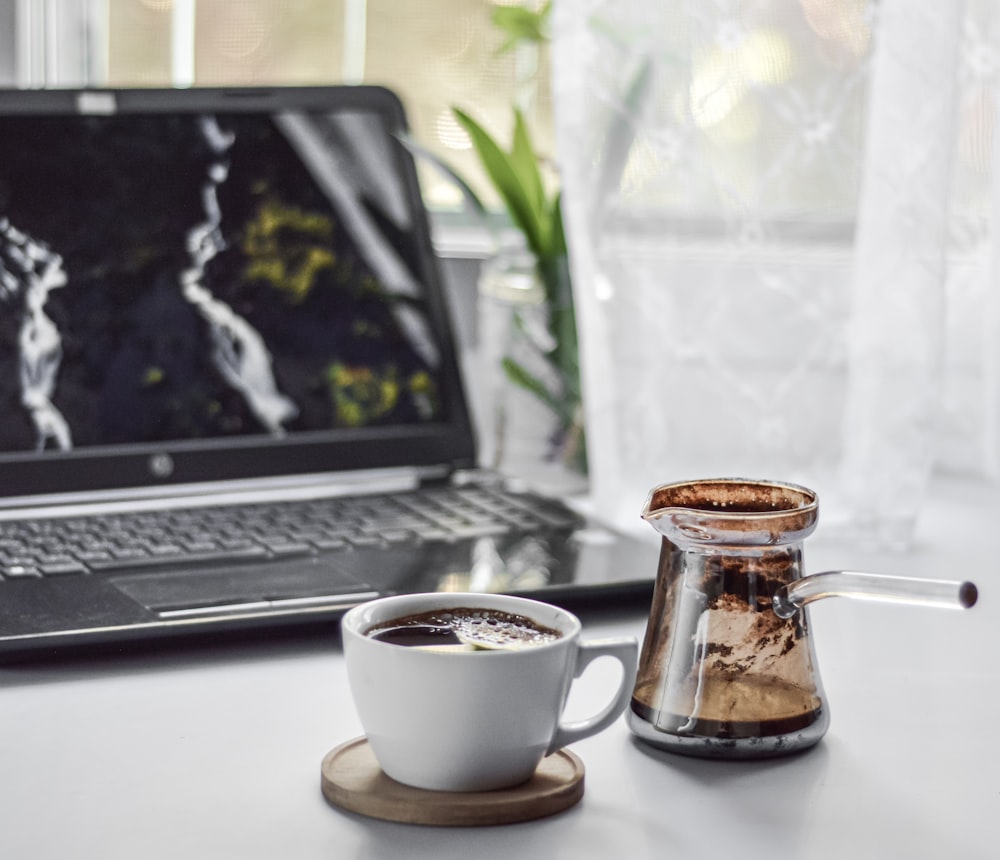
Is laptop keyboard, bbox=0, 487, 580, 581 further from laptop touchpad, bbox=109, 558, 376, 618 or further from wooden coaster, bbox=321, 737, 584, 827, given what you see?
wooden coaster, bbox=321, 737, 584, 827

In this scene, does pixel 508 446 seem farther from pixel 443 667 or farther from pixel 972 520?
pixel 443 667

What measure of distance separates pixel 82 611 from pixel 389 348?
1.37 feet

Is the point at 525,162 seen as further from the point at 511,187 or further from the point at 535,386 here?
the point at 535,386

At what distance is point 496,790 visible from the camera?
0.51 meters

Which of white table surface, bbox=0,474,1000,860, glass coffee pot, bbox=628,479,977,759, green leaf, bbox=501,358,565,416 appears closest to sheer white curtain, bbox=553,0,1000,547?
green leaf, bbox=501,358,565,416

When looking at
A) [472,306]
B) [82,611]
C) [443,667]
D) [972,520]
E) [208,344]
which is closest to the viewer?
[443,667]

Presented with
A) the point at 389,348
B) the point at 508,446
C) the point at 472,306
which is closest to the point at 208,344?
the point at 389,348

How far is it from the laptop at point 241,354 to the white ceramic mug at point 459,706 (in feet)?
0.84

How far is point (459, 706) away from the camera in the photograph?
49cm

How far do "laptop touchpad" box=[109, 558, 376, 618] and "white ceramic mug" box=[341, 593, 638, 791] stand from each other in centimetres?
19

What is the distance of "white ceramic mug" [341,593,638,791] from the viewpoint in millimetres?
→ 483

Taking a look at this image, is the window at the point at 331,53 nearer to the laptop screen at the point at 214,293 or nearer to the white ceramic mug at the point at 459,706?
the laptop screen at the point at 214,293

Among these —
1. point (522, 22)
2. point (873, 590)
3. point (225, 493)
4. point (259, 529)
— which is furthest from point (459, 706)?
point (522, 22)

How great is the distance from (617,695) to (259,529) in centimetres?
35
